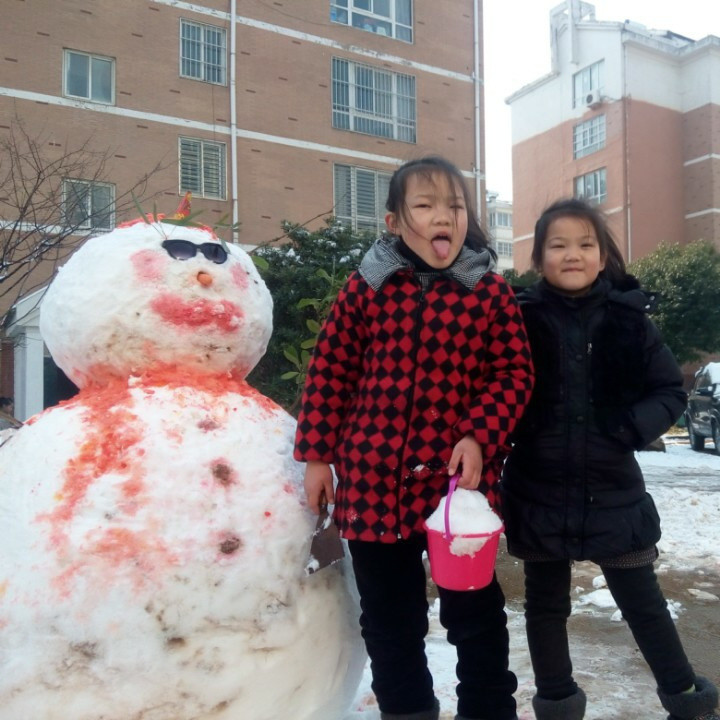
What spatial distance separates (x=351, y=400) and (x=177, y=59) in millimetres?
14470

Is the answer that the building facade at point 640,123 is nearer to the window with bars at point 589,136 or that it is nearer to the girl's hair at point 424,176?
the window with bars at point 589,136

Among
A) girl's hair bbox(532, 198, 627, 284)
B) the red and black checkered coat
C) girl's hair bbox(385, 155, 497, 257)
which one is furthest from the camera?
girl's hair bbox(532, 198, 627, 284)

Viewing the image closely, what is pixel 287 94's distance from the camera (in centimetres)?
1588

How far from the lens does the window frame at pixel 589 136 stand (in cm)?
2512

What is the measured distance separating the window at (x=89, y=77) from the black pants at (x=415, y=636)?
1389 centimetres

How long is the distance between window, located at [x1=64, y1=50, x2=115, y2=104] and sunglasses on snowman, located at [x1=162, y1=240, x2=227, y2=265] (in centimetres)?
1314

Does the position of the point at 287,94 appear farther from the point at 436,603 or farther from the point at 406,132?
the point at 436,603

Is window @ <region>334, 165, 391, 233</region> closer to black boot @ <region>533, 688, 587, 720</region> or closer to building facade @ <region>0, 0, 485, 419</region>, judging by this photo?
building facade @ <region>0, 0, 485, 419</region>

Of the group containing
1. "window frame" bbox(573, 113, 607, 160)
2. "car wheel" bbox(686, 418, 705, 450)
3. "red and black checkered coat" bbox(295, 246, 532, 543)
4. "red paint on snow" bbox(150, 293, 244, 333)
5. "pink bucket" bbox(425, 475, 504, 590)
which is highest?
"window frame" bbox(573, 113, 607, 160)

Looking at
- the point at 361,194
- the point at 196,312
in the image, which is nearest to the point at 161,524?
the point at 196,312

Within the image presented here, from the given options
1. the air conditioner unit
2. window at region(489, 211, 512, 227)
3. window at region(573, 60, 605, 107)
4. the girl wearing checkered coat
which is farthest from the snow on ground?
window at region(489, 211, 512, 227)

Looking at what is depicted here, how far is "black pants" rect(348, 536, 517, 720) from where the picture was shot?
1.93 meters

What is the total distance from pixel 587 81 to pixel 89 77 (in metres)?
17.9

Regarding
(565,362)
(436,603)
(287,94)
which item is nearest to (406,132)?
(287,94)
